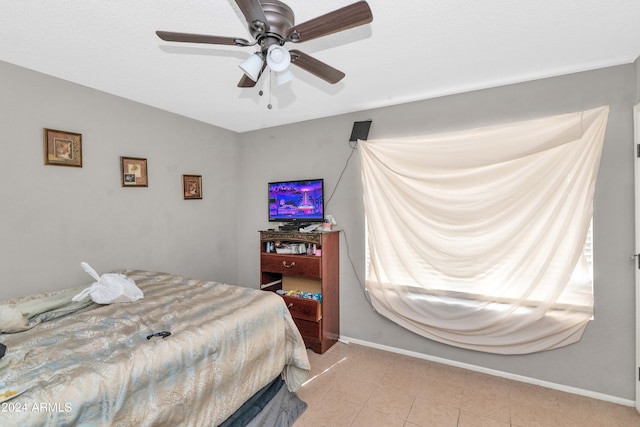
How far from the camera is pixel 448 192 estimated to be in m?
2.54

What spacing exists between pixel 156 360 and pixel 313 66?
5.51 ft

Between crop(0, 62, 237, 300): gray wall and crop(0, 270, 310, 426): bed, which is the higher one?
crop(0, 62, 237, 300): gray wall

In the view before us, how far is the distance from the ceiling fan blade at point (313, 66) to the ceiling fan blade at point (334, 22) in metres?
0.12

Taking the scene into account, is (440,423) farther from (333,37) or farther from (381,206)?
(333,37)

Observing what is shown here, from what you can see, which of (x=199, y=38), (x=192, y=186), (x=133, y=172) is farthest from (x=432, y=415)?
(x=133, y=172)

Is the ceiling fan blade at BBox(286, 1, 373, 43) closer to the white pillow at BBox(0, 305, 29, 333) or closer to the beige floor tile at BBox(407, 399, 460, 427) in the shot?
the white pillow at BBox(0, 305, 29, 333)

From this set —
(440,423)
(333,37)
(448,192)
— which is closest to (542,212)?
(448,192)

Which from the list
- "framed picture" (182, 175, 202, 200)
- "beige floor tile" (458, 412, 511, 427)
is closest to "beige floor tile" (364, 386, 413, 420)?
"beige floor tile" (458, 412, 511, 427)

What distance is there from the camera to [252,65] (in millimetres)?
1382

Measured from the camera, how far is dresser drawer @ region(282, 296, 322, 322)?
285 cm

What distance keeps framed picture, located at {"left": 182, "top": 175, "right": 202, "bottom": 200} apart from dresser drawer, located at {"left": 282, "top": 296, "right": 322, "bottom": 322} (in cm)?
164

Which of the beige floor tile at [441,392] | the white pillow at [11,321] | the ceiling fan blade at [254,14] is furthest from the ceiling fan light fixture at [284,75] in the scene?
the beige floor tile at [441,392]

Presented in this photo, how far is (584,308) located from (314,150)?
2791mm

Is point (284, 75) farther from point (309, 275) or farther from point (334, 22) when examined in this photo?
point (309, 275)
